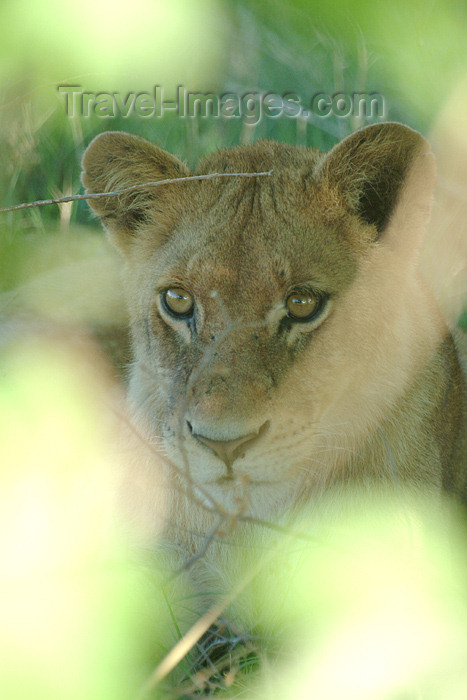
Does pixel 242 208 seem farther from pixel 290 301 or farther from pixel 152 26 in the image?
pixel 152 26

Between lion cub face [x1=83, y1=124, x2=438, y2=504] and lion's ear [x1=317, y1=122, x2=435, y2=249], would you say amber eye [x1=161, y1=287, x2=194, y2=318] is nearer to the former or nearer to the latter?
lion cub face [x1=83, y1=124, x2=438, y2=504]

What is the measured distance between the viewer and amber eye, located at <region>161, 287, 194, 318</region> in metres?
2.74

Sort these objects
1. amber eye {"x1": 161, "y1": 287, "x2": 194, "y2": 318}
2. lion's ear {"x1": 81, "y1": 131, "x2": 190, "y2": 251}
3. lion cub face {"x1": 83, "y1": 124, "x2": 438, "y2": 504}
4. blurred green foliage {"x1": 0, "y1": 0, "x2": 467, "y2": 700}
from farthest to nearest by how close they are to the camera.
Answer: lion's ear {"x1": 81, "y1": 131, "x2": 190, "y2": 251} → amber eye {"x1": 161, "y1": 287, "x2": 194, "y2": 318} → lion cub face {"x1": 83, "y1": 124, "x2": 438, "y2": 504} → blurred green foliage {"x1": 0, "y1": 0, "x2": 467, "y2": 700}

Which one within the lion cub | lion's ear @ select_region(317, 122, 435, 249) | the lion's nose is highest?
lion's ear @ select_region(317, 122, 435, 249)

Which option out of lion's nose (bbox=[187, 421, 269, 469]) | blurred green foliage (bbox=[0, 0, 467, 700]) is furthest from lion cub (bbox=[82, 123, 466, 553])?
blurred green foliage (bbox=[0, 0, 467, 700])

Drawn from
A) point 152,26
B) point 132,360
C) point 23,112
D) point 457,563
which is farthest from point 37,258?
point 152,26

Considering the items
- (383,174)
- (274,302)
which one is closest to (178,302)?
(274,302)

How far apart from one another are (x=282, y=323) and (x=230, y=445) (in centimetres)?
52

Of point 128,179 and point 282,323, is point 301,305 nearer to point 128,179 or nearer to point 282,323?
point 282,323

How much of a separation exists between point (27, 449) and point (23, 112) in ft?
11.5

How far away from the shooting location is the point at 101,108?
4.83 metres

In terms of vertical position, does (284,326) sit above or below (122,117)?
below

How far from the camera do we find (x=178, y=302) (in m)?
2.77

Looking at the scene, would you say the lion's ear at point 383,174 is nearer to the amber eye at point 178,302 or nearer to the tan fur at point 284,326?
the tan fur at point 284,326
